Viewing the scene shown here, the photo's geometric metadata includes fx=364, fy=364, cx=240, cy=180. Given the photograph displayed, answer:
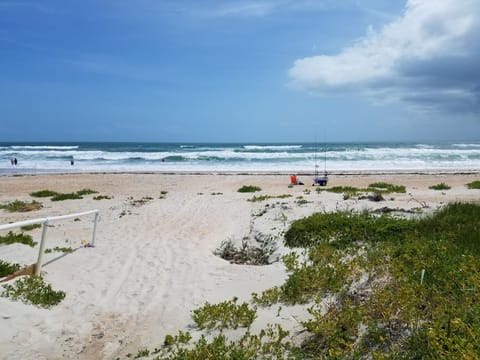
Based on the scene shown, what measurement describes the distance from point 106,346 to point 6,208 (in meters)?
12.4

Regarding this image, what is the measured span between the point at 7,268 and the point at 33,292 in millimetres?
1164

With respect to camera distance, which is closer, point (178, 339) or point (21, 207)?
point (178, 339)

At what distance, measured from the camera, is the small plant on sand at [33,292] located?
5004 millimetres

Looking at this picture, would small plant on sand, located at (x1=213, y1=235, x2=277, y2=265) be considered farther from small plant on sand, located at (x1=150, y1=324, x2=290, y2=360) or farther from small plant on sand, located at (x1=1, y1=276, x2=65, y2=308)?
small plant on sand, located at (x1=1, y1=276, x2=65, y2=308)

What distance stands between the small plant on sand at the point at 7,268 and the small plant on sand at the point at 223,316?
332cm

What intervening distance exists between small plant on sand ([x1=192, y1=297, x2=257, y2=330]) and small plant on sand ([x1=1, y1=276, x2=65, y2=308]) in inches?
82.9

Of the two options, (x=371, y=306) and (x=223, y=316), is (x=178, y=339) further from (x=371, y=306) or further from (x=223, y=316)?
(x=371, y=306)

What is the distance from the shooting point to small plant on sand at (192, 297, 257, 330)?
14.6 ft

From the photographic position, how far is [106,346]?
14.0 ft

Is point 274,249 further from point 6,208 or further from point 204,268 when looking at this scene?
point 6,208

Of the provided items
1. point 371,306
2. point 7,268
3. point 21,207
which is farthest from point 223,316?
point 21,207

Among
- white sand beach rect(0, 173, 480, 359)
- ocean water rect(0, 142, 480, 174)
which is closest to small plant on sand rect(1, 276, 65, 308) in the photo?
white sand beach rect(0, 173, 480, 359)

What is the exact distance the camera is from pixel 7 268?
5922 mm

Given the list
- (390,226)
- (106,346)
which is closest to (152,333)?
(106,346)
